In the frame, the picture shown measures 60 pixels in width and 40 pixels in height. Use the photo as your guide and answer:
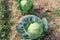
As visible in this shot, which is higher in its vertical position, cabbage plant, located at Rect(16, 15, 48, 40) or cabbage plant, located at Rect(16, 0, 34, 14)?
cabbage plant, located at Rect(16, 0, 34, 14)

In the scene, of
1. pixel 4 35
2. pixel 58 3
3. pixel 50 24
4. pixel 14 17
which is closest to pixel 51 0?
pixel 58 3

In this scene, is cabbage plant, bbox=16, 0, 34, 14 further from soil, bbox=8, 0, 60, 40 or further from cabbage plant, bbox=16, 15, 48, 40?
cabbage plant, bbox=16, 15, 48, 40

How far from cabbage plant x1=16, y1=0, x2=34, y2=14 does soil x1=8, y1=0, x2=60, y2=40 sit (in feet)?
0.54

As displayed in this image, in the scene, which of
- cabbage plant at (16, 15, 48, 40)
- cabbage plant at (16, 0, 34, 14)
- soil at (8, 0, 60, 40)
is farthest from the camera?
cabbage plant at (16, 0, 34, 14)

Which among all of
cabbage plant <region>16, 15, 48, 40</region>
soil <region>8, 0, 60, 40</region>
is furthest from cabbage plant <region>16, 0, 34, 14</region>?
cabbage plant <region>16, 15, 48, 40</region>

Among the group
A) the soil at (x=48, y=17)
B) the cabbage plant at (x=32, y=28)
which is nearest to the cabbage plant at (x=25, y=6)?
the soil at (x=48, y=17)

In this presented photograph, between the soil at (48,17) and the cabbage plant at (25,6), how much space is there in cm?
17

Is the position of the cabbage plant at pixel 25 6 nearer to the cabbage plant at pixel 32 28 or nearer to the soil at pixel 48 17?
the soil at pixel 48 17

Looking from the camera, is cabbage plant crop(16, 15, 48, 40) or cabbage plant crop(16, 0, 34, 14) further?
cabbage plant crop(16, 0, 34, 14)

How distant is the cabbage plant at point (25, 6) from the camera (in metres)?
3.38

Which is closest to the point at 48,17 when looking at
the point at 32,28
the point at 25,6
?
the point at 25,6

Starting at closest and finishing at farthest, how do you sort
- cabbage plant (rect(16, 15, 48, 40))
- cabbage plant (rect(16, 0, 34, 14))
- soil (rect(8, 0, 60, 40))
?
cabbage plant (rect(16, 15, 48, 40)), soil (rect(8, 0, 60, 40)), cabbage plant (rect(16, 0, 34, 14))

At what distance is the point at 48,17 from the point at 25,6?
526 millimetres

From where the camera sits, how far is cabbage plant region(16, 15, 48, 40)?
2910 mm
